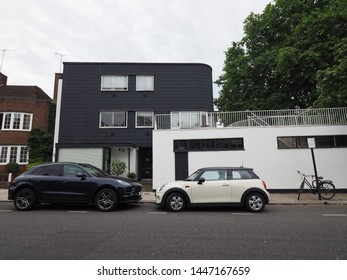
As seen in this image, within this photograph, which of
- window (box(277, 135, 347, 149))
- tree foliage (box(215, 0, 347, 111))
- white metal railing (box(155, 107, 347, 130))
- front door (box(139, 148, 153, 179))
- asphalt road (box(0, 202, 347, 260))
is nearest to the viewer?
asphalt road (box(0, 202, 347, 260))

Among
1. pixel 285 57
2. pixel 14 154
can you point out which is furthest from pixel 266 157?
pixel 14 154

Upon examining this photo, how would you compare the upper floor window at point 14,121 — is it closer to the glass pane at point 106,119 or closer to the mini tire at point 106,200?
the glass pane at point 106,119

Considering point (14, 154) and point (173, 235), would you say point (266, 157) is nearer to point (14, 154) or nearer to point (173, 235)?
point (173, 235)

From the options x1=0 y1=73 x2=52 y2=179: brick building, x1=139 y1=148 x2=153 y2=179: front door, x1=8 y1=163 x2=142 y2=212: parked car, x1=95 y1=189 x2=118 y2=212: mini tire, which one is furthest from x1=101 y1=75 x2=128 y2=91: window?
x1=95 y1=189 x2=118 y2=212: mini tire

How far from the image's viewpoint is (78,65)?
19.7 metres

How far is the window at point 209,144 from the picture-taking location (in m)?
13.2

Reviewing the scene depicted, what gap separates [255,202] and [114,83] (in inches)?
640

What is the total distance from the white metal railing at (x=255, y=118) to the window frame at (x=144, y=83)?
5.82m

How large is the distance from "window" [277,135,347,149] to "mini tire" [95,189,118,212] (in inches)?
392

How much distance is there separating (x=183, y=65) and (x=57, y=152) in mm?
12910

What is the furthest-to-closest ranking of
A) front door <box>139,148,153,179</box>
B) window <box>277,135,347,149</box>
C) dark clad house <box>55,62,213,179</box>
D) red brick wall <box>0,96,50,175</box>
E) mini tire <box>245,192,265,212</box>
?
red brick wall <box>0,96,50,175</box> < front door <box>139,148,153,179</box> < dark clad house <box>55,62,213,179</box> < window <box>277,135,347,149</box> < mini tire <box>245,192,265,212</box>

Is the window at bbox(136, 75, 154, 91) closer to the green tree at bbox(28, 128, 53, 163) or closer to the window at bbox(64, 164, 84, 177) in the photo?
the green tree at bbox(28, 128, 53, 163)

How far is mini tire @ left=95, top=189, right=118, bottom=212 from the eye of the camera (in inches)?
309

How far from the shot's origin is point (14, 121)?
2030cm
